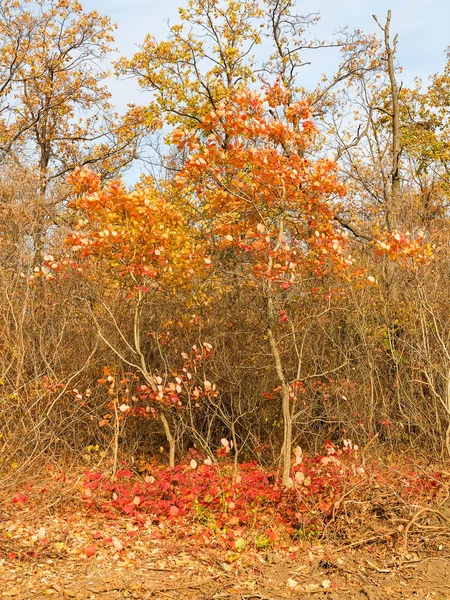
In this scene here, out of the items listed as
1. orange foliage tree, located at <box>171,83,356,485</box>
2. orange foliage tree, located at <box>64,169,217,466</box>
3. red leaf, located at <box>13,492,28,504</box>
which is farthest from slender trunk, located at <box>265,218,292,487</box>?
red leaf, located at <box>13,492,28,504</box>

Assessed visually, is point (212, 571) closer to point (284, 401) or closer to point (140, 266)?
point (284, 401)

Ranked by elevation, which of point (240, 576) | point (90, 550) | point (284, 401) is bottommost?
point (240, 576)

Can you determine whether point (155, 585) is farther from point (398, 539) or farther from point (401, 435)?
point (401, 435)

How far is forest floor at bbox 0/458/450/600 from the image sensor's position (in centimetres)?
502

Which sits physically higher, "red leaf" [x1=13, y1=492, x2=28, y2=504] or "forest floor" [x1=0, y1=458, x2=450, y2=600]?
"red leaf" [x1=13, y1=492, x2=28, y2=504]

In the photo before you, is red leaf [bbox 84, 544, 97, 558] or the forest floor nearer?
the forest floor

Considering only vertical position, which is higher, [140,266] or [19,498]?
[140,266]

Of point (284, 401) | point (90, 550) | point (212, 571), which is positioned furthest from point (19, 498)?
point (284, 401)

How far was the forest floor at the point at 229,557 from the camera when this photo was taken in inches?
197

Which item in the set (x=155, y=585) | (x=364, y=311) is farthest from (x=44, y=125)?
(x=155, y=585)

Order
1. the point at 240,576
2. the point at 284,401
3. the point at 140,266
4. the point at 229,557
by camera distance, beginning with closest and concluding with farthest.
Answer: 1. the point at 240,576
2. the point at 229,557
3. the point at 284,401
4. the point at 140,266

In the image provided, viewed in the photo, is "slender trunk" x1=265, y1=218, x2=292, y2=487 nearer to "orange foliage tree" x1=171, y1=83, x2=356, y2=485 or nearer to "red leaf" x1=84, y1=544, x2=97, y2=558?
"orange foliage tree" x1=171, y1=83, x2=356, y2=485

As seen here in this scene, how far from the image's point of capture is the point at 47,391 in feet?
26.3

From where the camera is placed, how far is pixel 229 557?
219 inches
